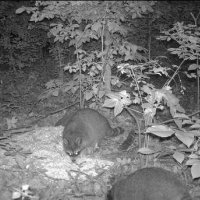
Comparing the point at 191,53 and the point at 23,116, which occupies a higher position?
the point at 191,53

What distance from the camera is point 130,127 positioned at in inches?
302

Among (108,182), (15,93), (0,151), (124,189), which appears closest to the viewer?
(124,189)

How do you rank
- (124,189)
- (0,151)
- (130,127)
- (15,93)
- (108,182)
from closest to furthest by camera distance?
(124,189)
(108,182)
(0,151)
(130,127)
(15,93)

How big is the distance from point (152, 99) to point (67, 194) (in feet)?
6.14

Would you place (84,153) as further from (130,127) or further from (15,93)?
(15,93)

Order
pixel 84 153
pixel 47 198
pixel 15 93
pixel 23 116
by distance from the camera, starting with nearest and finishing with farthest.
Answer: pixel 47 198 → pixel 84 153 → pixel 23 116 → pixel 15 93

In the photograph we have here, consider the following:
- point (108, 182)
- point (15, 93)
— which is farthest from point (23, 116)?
point (108, 182)

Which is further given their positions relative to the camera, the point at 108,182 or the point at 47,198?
the point at 108,182

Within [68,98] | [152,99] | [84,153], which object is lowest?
[84,153]

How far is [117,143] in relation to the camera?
7055 mm

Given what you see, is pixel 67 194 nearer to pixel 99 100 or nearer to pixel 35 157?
pixel 35 157

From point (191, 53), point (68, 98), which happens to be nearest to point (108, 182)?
point (191, 53)

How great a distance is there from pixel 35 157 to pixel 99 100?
2.53m

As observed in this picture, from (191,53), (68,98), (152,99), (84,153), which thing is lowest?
(84,153)
